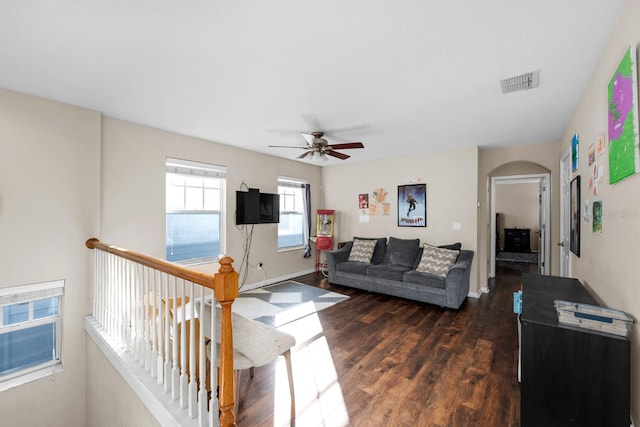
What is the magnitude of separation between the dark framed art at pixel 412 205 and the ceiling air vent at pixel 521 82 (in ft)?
8.92

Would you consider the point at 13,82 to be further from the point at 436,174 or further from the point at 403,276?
the point at 436,174

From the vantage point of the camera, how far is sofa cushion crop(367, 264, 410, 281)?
4504mm

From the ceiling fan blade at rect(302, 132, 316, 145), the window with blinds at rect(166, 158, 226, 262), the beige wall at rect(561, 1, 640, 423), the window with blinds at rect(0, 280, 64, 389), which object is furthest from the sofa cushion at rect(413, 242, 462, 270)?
the window with blinds at rect(0, 280, 64, 389)

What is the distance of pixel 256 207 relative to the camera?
4.92m

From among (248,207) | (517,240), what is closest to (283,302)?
(248,207)

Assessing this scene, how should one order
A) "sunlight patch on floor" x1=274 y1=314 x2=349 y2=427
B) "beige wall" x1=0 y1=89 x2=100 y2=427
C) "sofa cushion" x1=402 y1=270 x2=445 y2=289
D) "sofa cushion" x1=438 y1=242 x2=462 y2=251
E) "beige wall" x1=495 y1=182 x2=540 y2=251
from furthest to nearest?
"beige wall" x1=495 y1=182 x2=540 y2=251 < "sofa cushion" x1=438 y1=242 x2=462 y2=251 < "sofa cushion" x1=402 y1=270 x2=445 y2=289 < "beige wall" x1=0 y1=89 x2=100 y2=427 < "sunlight patch on floor" x1=274 y1=314 x2=349 y2=427

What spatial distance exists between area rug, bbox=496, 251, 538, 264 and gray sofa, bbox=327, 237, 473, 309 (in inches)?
185

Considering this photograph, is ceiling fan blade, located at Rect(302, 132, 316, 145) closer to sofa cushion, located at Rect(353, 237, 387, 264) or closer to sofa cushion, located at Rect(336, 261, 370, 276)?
sofa cushion, located at Rect(336, 261, 370, 276)

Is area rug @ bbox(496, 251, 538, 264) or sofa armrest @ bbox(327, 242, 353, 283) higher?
sofa armrest @ bbox(327, 242, 353, 283)

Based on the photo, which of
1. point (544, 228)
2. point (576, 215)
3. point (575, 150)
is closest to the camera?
point (576, 215)

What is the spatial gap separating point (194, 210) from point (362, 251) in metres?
3.06

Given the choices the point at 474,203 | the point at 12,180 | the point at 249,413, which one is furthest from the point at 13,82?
the point at 474,203

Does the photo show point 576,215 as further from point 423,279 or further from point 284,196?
point 284,196

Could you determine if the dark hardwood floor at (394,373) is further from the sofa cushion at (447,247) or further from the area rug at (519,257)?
the area rug at (519,257)
